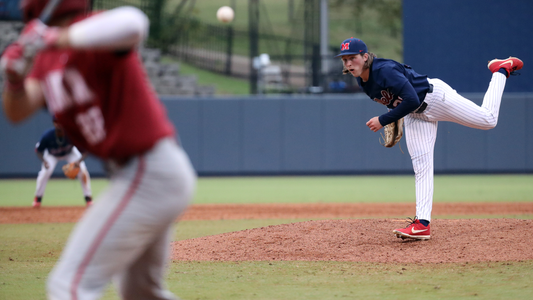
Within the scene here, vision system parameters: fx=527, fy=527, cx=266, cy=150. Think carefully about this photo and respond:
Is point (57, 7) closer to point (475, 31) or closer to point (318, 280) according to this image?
point (318, 280)

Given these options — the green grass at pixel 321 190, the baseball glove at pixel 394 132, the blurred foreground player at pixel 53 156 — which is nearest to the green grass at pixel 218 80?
the green grass at pixel 321 190

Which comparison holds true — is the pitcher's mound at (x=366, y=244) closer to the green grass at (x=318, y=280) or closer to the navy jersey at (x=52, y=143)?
the green grass at (x=318, y=280)

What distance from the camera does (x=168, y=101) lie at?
15.3 m

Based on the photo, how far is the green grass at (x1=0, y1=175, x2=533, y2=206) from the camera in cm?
1012

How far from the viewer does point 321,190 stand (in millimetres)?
11836

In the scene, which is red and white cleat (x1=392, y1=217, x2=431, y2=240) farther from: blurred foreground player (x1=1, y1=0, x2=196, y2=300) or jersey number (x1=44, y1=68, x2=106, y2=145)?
jersey number (x1=44, y1=68, x2=106, y2=145)

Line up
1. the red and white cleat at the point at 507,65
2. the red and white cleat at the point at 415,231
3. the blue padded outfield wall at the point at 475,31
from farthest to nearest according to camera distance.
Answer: the blue padded outfield wall at the point at 475,31 < the red and white cleat at the point at 507,65 < the red and white cleat at the point at 415,231

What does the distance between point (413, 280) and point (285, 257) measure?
1230 millimetres

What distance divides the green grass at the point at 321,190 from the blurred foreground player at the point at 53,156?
806mm

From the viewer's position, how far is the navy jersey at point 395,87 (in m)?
4.38

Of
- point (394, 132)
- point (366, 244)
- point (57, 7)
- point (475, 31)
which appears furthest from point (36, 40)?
point (475, 31)

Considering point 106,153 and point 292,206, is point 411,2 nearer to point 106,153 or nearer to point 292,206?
point 292,206

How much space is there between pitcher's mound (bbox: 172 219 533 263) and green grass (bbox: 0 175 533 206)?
4.42 metres

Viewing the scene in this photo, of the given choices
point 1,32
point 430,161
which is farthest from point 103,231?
point 1,32
